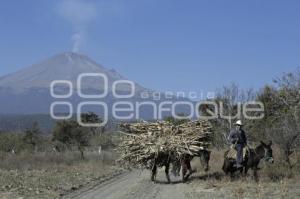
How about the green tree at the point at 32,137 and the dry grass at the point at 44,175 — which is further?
the green tree at the point at 32,137

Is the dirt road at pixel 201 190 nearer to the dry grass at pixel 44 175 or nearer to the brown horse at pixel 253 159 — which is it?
the brown horse at pixel 253 159

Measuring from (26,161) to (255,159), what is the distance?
2705 cm

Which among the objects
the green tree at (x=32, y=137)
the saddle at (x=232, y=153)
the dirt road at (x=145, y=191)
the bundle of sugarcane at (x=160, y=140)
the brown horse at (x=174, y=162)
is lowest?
the dirt road at (x=145, y=191)

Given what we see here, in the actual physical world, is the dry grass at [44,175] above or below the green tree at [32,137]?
below

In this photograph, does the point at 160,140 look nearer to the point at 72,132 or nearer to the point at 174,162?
the point at 174,162

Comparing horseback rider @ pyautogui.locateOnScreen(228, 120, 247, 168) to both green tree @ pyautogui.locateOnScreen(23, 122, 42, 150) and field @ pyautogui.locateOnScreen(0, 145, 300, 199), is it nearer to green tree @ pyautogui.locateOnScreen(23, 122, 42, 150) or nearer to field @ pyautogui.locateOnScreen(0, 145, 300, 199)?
field @ pyautogui.locateOnScreen(0, 145, 300, 199)

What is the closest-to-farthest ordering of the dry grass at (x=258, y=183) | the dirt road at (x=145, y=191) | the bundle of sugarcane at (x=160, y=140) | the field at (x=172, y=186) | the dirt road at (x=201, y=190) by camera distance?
the dry grass at (x=258, y=183) < the dirt road at (x=201, y=190) < the field at (x=172, y=186) < the dirt road at (x=145, y=191) < the bundle of sugarcane at (x=160, y=140)

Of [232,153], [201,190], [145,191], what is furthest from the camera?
[232,153]

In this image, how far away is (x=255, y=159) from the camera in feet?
79.9

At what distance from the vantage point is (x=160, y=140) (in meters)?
25.1

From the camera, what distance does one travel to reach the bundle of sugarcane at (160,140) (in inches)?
983

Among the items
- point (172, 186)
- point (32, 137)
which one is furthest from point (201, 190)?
point (32, 137)

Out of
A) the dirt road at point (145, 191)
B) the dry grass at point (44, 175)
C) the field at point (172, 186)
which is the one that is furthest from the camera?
the dry grass at point (44, 175)

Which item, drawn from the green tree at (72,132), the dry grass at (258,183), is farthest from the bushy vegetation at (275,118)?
the green tree at (72,132)
